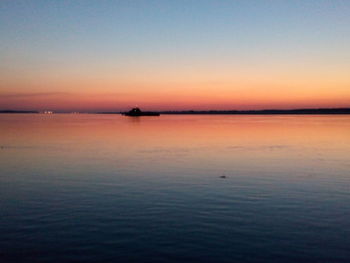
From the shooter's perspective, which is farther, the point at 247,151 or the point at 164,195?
the point at 247,151

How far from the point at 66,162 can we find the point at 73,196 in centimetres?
1362

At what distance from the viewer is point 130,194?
20.8 m

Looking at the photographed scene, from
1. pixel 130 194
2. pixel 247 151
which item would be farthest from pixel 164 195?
pixel 247 151

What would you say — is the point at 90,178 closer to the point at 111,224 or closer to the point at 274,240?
the point at 111,224

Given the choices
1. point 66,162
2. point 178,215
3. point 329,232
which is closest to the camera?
A: point 329,232

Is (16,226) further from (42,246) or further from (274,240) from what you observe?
(274,240)

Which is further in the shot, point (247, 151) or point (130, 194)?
point (247, 151)

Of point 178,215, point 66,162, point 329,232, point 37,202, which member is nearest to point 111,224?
point 178,215

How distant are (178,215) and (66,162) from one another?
61.6 feet

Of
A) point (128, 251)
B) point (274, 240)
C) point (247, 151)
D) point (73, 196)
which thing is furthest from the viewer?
point (247, 151)

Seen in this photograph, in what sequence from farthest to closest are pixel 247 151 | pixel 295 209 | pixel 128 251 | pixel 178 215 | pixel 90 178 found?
pixel 247 151
pixel 90 178
pixel 295 209
pixel 178 215
pixel 128 251

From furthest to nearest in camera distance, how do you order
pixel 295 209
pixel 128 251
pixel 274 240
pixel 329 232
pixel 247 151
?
pixel 247 151 < pixel 295 209 < pixel 329 232 < pixel 274 240 < pixel 128 251

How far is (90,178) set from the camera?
83.9ft

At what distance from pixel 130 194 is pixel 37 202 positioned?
4401 millimetres
